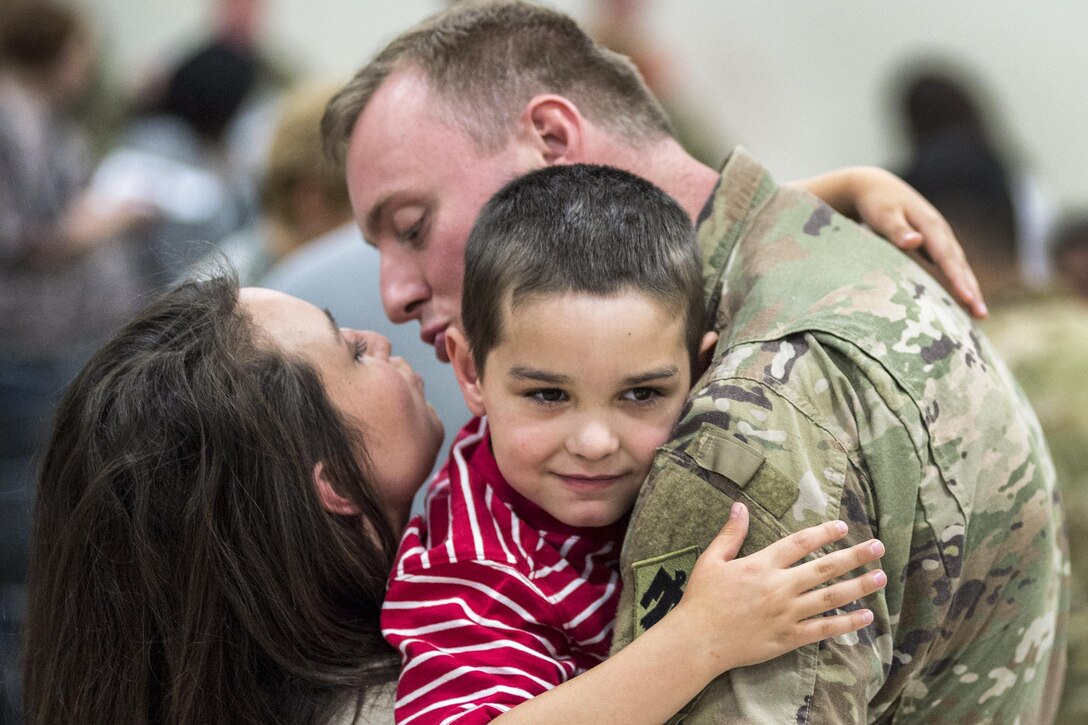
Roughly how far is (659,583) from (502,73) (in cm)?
95

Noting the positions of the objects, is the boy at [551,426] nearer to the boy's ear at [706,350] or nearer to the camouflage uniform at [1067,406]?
the boy's ear at [706,350]

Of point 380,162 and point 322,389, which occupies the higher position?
point 380,162

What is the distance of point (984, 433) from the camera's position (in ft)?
5.76

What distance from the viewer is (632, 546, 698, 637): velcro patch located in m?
1.61

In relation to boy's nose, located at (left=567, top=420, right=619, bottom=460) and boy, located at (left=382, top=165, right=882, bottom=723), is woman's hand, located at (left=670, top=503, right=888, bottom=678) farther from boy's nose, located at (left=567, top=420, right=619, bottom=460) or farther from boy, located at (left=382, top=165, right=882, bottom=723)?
boy's nose, located at (left=567, top=420, right=619, bottom=460)

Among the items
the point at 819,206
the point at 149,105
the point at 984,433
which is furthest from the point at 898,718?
the point at 149,105

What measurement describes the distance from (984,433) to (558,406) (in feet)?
1.88

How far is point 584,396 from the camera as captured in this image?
1674 mm

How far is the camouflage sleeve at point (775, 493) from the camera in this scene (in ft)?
5.14

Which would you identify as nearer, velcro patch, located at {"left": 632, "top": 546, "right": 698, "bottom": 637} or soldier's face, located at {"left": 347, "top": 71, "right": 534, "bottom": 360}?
velcro patch, located at {"left": 632, "top": 546, "right": 698, "bottom": 637}

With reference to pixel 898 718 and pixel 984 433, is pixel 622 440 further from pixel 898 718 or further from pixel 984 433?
pixel 898 718

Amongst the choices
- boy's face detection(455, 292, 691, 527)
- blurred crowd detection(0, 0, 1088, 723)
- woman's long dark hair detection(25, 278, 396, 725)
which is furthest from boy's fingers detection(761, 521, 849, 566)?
blurred crowd detection(0, 0, 1088, 723)

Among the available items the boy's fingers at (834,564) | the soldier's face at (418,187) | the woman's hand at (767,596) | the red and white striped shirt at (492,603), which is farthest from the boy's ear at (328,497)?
the boy's fingers at (834,564)

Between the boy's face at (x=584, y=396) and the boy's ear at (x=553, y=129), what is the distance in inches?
18.5
